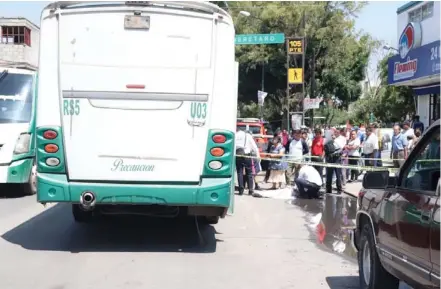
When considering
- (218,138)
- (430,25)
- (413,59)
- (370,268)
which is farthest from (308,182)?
(430,25)

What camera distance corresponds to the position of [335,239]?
359 inches

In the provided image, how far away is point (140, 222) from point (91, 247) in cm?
204

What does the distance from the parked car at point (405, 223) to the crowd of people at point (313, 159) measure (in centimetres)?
707

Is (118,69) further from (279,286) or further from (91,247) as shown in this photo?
(279,286)

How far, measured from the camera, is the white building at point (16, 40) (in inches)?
1403

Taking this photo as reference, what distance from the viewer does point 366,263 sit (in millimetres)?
5879

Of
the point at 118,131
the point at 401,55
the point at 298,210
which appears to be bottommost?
the point at 298,210

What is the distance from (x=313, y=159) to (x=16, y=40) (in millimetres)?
26771

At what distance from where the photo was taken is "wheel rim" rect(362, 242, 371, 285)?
574cm

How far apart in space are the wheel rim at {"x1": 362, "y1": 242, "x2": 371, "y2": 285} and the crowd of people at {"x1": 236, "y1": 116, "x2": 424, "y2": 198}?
6818 millimetres

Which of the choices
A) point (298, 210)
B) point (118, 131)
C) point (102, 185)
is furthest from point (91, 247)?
point (298, 210)

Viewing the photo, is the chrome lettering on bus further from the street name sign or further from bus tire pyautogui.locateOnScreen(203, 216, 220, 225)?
the street name sign

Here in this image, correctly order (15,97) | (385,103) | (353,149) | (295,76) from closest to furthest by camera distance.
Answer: (15,97)
(353,149)
(295,76)
(385,103)

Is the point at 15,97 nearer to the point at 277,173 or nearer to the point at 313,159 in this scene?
the point at 277,173
